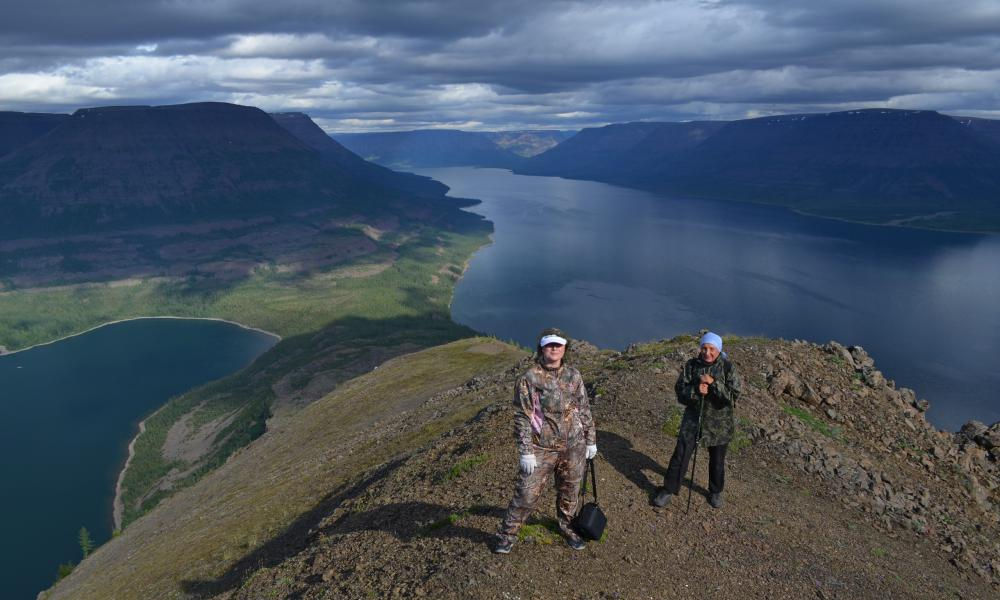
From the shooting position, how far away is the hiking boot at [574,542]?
13258mm

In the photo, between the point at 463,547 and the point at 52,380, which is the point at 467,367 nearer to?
the point at 463,547

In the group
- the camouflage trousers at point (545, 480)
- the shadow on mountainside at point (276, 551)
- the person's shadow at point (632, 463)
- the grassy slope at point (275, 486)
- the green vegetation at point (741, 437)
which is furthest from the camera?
the grassy slope at point (275, 486)

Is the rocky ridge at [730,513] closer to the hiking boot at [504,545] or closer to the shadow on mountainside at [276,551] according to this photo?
the hiking boot at [504,545]

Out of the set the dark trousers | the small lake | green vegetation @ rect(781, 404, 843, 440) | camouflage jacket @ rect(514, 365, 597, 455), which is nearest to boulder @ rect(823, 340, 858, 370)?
green vegetation @ rect(781, 404, 843, 440)

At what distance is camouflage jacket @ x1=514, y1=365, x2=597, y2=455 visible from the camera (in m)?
12.1

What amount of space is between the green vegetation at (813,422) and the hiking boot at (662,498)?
10.6m

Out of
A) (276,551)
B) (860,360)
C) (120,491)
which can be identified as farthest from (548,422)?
(120,491)

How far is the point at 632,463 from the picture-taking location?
17.9 m

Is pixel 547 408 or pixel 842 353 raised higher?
pixel 547 408

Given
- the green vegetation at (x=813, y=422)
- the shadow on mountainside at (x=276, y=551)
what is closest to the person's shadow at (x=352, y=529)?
the shadow on mountainside at (x=276, y=551)

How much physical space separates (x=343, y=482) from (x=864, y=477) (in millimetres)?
21943

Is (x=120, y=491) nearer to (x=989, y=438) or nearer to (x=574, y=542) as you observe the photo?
(x=574, y=542)

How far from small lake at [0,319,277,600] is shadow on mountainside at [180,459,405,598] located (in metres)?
86.1

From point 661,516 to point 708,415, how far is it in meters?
2.83
